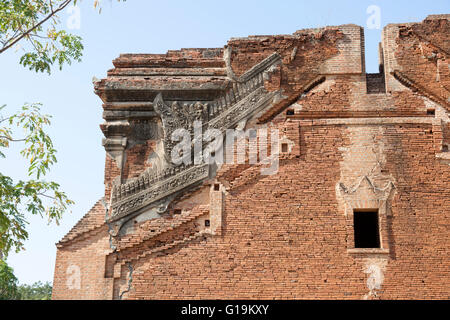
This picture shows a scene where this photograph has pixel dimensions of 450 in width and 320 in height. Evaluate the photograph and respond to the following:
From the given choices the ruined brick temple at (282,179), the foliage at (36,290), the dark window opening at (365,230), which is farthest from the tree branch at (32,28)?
the foliage at (36,290)

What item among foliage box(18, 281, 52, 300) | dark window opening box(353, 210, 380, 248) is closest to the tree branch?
dark window opening box(353, 210, 380, 248)

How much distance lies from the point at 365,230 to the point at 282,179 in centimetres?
222

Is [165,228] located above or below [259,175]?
below

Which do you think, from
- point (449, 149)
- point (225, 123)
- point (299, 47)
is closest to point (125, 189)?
point (225, 123)

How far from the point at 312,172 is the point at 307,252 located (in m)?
1.56

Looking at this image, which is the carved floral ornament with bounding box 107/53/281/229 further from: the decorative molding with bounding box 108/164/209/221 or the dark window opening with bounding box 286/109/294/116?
the dark window opening with bounding box 286/109/294/116

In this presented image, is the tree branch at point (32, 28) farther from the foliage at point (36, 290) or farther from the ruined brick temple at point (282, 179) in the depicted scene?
the foliage at point (36, 290)

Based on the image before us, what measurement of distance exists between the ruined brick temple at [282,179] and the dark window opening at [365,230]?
0.03 m

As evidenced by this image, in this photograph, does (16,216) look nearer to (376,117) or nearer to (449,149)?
(376,117)

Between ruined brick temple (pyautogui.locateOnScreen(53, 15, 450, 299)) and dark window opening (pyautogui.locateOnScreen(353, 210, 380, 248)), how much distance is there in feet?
0.11

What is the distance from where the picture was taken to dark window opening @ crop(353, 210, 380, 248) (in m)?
11.9

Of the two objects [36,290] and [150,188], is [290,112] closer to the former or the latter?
[150,188]

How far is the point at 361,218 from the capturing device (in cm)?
1206
